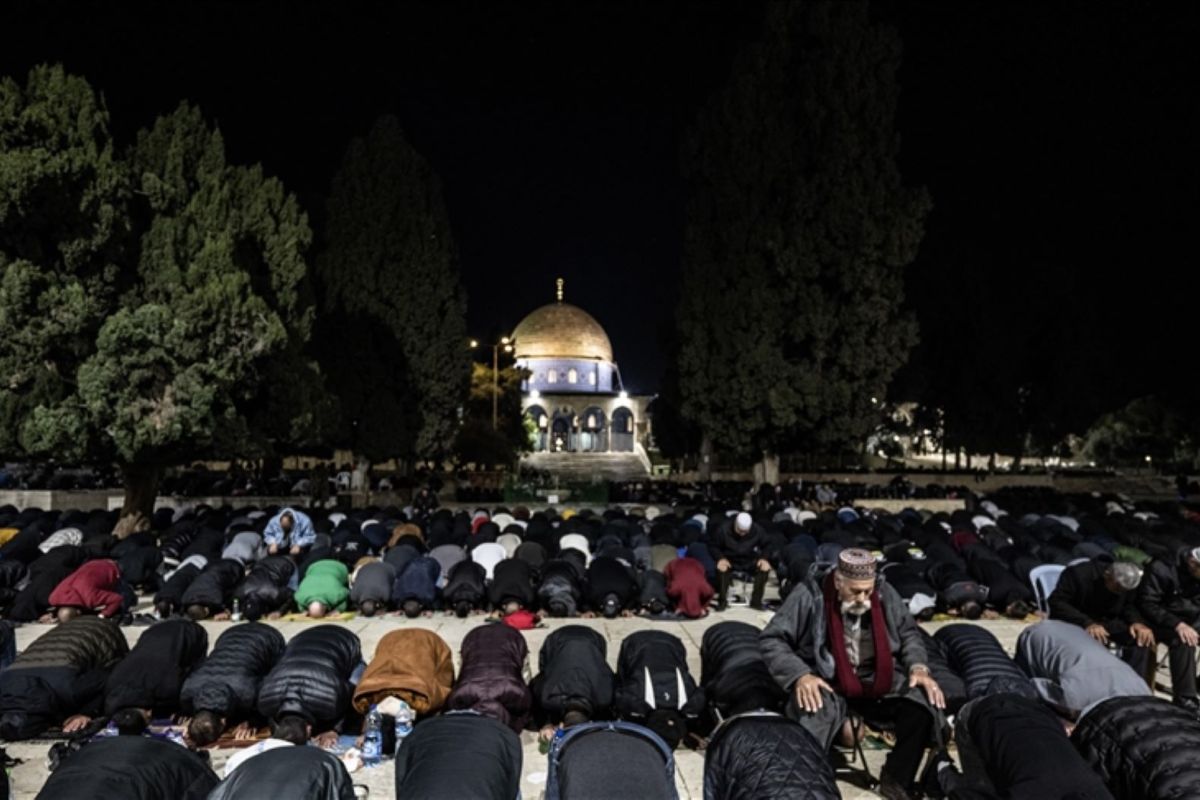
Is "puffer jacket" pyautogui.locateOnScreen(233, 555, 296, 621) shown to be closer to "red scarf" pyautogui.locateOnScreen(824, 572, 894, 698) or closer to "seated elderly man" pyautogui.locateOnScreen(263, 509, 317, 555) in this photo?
"seated elderly man" pyautogui.locateOnScreen(263, 509, 317, 555)

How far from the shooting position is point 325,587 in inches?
405

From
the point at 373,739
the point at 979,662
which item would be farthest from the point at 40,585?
the point at 979,662

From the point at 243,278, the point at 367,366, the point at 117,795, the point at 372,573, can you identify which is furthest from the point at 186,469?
the point at 117,795

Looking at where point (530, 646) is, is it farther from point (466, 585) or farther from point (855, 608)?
point (855, 608)

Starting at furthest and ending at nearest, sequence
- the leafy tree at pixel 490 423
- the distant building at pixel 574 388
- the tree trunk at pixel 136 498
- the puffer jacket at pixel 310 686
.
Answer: the distant building at pixel 574 388 → the leafy tree at pixel 490 423 → the tree trunk at pixel 136 498 → the puffer jacket at pixel 310 686

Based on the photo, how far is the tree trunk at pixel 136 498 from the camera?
53.5 feet

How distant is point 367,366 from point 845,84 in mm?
15900

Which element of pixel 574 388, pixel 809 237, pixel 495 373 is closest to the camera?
pixel 809 237

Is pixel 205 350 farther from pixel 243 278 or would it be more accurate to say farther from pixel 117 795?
pixel 117 795

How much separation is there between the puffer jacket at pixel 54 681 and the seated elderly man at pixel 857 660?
16.5ft

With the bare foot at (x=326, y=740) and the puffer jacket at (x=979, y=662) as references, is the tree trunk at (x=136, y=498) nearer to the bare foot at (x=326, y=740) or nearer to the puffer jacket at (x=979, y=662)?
the bare foot at (x=326, y=740)

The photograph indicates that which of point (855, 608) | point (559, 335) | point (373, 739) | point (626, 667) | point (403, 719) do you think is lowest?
point (373, 739)

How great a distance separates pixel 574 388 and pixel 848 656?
68.8 m

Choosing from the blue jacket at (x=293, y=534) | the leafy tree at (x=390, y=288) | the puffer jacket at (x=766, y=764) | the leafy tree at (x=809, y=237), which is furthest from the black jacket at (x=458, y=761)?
the leafy tree at (x=390, y=288)
